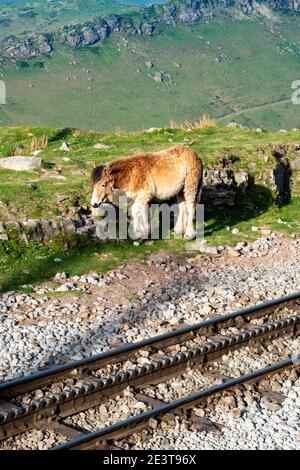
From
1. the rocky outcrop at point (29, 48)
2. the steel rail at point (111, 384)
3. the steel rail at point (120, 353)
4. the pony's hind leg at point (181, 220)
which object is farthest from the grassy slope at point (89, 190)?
the rocky outcrop at point (29, 48)

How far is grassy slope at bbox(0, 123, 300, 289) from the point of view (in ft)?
44.2

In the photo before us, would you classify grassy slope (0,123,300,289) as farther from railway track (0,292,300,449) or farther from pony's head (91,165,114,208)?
railway track (0,292,300,449)

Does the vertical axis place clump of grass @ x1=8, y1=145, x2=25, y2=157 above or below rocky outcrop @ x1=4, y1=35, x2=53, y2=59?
above

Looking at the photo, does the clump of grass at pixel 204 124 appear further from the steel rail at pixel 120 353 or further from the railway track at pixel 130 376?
the railway track at pixel 130 376

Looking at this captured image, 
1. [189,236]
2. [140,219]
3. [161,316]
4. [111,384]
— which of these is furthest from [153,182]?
[111,384]

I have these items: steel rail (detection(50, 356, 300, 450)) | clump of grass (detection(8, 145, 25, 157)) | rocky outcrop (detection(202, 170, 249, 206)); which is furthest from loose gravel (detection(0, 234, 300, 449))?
clump of grass (detection(8, 145, 25, 157))

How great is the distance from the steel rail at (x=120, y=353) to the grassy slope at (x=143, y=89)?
114336 mm

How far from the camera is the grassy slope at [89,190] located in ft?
44.2

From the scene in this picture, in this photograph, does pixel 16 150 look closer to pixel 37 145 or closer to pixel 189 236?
pixel 37 145

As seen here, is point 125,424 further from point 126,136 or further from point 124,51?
point 124,51

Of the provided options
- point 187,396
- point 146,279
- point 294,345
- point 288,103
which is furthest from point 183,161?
point 288,103

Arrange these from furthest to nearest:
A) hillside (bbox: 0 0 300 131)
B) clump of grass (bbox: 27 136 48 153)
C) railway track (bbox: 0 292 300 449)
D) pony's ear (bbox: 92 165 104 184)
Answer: hillside (bbox: 0 0 300 131) → clump of grass (bbox: 27 136 48 153) → pony's ear (bbox: 92 165 104 184) → railway track (bbox: 0 292 300 449)

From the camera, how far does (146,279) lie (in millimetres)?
12969

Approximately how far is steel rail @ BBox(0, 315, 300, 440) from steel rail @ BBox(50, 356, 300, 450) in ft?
2.35
